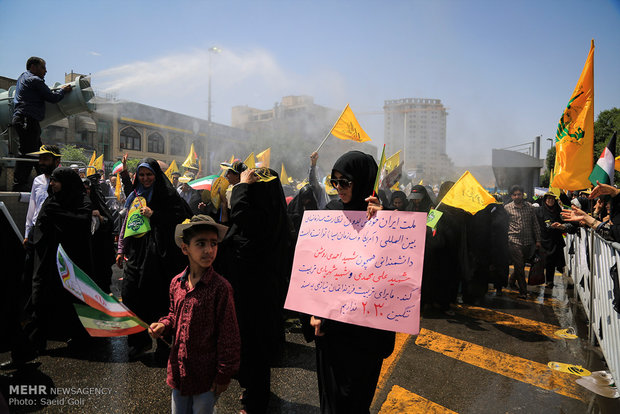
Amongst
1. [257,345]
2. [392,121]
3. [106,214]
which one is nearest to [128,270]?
[106,214]

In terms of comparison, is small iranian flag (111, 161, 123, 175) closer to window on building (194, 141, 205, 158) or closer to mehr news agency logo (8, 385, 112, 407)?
mehr news agency logo (8, 385, 112, 407)

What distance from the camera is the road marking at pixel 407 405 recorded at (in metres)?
2.91

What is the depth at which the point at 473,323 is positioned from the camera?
5090mm

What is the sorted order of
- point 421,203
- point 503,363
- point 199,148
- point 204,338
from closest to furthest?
point 204,338
point 503,363
point 421,203
point 199,148

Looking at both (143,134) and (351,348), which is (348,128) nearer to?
(351,348)

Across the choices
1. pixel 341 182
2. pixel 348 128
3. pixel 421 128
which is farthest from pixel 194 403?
pixel 421 128

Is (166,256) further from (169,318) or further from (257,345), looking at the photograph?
(169,318)

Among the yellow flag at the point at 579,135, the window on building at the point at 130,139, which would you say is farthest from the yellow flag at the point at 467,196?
the window on building at the point at 130,139

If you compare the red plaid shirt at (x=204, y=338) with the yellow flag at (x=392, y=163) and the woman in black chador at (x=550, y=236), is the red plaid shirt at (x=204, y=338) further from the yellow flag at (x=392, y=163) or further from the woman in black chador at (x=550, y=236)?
the yellow flag at (x=392, y=163)

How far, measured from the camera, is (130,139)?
45500 millimetres

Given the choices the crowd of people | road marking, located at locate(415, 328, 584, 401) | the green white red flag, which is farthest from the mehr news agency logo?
road marking, located at locate(415, 328, 584, 401)

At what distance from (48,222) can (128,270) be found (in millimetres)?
905

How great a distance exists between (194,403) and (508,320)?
462 centimetres

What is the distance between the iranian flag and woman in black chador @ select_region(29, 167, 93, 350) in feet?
8.83
